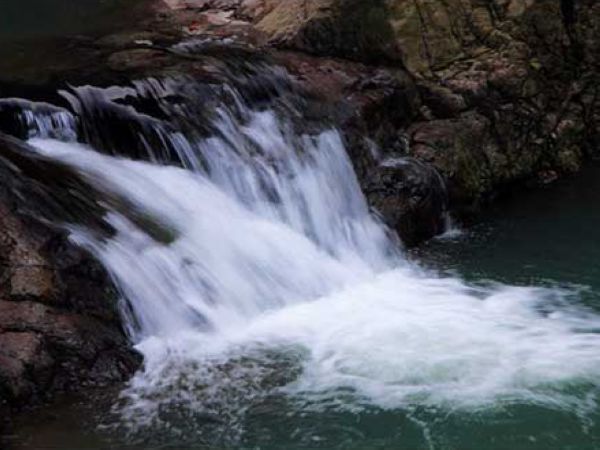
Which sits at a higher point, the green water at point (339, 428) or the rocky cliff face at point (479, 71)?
the rocky cliff face at point (479, 71)

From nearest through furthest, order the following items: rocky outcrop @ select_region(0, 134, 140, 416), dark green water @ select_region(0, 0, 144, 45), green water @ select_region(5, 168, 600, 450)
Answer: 1. green water @ select_region(5, 168, 600, 450)
2. rocky outcrop @ select_region(0, 134, 140, 416)
3. dark green water @ select_region(0, 0, 144, 45)

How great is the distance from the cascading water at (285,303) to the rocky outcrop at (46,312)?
0.78 feet

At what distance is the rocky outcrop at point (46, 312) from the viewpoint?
233 inches

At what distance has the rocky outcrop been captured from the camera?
5.91m

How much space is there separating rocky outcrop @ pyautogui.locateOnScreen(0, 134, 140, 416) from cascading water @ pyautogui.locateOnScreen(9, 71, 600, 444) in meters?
0.24

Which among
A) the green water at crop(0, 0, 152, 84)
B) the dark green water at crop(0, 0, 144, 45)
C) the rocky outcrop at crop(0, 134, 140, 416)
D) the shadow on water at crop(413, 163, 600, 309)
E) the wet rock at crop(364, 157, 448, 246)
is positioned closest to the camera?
the rocky outcrop at crop(0, 134, 140, 416)

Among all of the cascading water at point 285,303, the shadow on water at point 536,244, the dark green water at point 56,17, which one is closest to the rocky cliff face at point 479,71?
the shadow on water at point 536,244

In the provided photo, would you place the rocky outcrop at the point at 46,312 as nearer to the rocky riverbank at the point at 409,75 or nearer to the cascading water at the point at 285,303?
the cascading water at the point at 285,303

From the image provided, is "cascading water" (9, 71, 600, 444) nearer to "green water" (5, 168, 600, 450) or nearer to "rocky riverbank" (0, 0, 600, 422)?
"green water" (5, 168, 600, 450)

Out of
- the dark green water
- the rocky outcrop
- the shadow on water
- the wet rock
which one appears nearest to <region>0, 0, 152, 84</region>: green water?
the dark green water

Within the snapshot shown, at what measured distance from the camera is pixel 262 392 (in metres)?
6.17

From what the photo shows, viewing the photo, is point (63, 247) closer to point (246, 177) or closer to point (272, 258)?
point (272, 258)

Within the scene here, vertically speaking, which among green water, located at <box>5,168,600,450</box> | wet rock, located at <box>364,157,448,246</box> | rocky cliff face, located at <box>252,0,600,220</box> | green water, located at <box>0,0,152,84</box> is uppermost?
green water, located at <box>0,0,152,84</box>

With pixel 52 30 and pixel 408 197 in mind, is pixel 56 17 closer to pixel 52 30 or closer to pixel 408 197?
pixel 52 30
